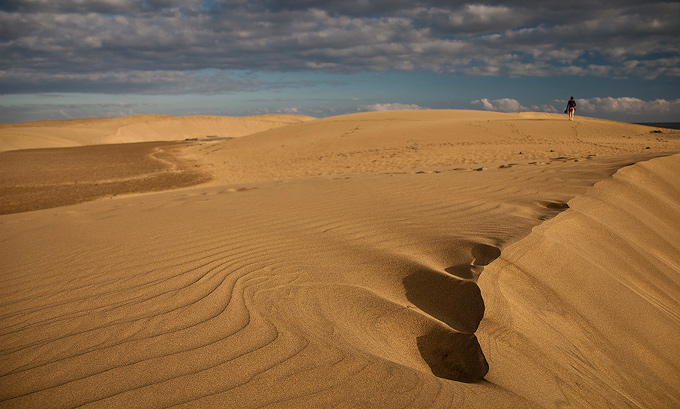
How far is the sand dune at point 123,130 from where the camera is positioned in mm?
40828

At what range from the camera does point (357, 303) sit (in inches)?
95.0

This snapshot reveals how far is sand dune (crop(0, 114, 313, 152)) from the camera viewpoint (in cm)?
4083

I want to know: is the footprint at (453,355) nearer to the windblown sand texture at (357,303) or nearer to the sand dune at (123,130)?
the windblown sand texture at (357,303)

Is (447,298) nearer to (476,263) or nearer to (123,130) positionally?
(476,263)

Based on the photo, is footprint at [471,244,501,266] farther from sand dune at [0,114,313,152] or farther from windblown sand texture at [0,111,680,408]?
sand dune at [0,114,313,152]

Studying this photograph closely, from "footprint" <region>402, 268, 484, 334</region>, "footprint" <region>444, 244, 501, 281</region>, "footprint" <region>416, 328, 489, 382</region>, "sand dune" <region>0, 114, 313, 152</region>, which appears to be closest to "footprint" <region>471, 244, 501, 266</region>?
Answer: "footprint" <region>444, 244, 501, 281</region>

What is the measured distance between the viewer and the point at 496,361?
1.88m

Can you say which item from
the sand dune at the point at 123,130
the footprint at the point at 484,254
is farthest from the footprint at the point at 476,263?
the sand dune at the point at 123,130

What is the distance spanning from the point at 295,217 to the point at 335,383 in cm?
296

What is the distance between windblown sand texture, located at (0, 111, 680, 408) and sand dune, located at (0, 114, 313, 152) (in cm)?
4067

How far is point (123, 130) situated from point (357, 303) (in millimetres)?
64869

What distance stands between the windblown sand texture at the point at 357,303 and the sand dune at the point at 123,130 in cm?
4067

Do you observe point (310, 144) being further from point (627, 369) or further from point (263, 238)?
point (627, 369)

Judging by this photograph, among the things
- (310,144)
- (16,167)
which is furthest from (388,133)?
(16,167)
